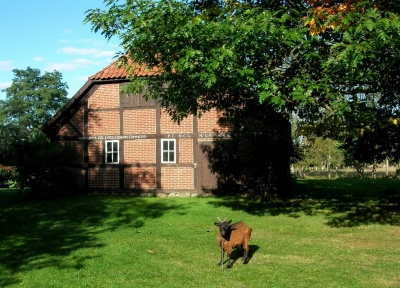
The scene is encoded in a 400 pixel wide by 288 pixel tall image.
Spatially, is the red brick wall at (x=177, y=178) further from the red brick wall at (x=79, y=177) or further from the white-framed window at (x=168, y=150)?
the red brick wall at (x=79, y=177)

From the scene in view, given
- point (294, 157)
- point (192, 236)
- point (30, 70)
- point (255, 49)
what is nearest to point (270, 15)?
point (255, 49)

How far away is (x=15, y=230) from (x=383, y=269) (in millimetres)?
9317

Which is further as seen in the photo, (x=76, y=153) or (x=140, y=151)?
(x=76, y=153)

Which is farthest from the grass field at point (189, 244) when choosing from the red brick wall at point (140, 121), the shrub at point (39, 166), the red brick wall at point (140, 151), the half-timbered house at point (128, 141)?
the red brick wall at point (140, 121)

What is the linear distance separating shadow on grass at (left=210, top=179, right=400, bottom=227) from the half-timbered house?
2.76 meters

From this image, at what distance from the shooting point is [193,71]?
858 cm

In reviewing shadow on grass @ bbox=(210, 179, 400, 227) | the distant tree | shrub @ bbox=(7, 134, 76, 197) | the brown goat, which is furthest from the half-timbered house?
the distant tree

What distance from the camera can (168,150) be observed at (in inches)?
768

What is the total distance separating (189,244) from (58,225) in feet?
15.8

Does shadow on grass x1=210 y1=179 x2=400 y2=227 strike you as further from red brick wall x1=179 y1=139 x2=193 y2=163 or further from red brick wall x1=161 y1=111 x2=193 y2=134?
red brick wall x1=161 y1=111 x2=193 y2=134

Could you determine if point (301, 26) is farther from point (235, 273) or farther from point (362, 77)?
point (235, 273)

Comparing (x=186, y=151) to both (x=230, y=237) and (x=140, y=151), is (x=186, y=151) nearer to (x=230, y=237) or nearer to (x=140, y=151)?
(x=140, y=151)

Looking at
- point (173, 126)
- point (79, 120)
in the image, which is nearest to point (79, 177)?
point (79, 120)

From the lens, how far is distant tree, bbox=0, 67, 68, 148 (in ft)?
212
